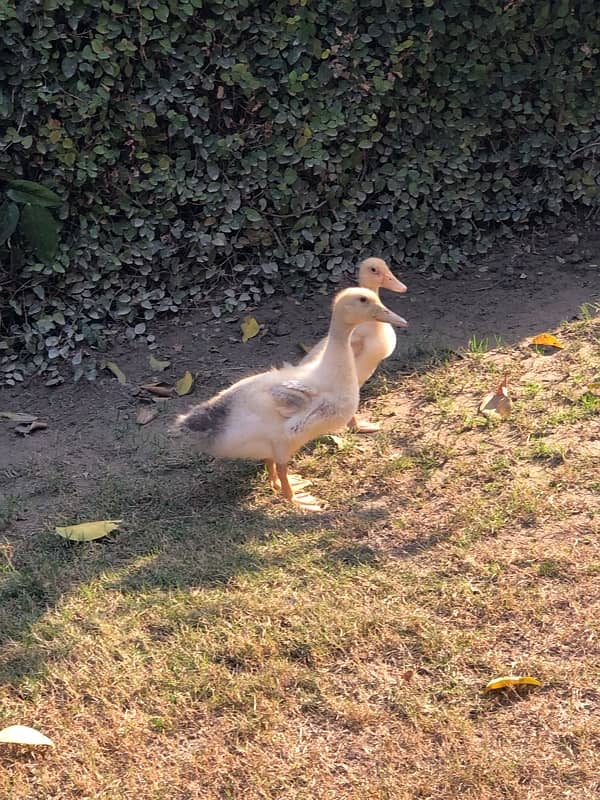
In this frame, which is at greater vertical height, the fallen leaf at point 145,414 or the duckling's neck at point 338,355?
the duckling's neck at point 338,355

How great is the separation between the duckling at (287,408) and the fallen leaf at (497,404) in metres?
0.80

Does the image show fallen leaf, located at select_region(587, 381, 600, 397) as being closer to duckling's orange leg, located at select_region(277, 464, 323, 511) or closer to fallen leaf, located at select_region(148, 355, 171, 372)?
duckling's orange leg, located at select_region(277, 464, 323, 511)

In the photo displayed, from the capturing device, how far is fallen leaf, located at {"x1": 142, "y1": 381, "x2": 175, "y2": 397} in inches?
224

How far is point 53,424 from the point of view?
5.50 m

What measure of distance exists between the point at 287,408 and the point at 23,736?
6.18ft

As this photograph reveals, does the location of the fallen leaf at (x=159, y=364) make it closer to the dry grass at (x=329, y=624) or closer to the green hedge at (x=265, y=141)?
the green hedge at (x=265, y=141)

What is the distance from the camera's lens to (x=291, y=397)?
4.56m

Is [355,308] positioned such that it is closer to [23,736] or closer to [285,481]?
[285,481]

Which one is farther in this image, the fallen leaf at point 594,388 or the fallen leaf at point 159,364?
the fallen leaf at point 159,364

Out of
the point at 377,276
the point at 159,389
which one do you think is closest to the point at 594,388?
the point at 377,276

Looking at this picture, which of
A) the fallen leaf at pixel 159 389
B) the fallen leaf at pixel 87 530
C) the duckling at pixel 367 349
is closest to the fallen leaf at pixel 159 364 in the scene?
the fallen leaf at pixel 159 389

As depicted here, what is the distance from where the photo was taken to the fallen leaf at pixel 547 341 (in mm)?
5637

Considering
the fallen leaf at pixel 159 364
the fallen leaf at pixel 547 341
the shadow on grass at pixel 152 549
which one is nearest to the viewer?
the shadow on grass at pixel 152 549

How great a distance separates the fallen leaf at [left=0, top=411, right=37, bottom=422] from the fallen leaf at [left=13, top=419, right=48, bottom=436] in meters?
0.02
